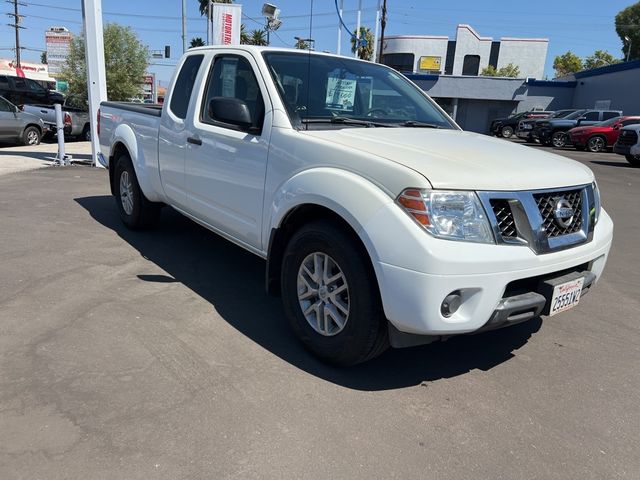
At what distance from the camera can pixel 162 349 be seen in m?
3.39

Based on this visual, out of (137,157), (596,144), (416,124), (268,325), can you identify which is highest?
(416,124)


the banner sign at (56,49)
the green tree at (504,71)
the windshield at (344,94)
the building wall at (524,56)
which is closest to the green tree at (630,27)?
the building wall at (524,56)

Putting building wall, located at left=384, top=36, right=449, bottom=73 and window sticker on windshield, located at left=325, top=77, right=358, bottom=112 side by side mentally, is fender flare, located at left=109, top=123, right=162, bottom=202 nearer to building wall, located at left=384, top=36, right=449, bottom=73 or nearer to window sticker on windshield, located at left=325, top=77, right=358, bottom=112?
window sticker on windshield, located at left=325, top=77, right=358, bottom=112

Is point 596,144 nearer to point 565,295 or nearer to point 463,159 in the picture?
point 565,295

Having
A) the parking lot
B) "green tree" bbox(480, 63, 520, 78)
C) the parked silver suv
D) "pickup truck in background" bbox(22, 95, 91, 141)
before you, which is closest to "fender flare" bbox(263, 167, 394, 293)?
the parking lot

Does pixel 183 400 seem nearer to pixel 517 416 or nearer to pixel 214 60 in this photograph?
pixel 517 416

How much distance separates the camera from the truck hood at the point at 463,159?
2.68 m

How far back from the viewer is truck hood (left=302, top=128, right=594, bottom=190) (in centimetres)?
268

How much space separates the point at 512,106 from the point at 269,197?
42642 mm

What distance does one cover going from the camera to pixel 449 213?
2.62m

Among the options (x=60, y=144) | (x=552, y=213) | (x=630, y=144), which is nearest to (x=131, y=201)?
(x=552, y=213)

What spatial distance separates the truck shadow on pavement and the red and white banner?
25.9ft

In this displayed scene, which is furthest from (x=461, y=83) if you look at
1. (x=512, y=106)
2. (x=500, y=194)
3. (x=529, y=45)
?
(x=500, y=194)

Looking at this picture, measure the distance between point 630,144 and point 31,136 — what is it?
18.4m
